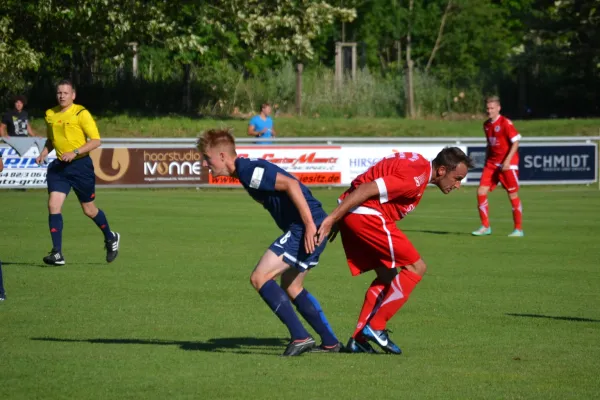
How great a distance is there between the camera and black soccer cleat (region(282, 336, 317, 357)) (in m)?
7.63

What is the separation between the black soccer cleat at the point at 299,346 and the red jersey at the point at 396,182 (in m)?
0.97

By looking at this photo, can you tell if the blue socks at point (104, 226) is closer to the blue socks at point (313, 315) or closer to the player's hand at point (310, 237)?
the blue socks at point (313, 315)

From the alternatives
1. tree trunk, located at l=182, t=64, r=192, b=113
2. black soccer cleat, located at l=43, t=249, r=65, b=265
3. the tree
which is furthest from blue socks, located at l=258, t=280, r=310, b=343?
tree trunk, located at l=182, t=64, r=192, b=113

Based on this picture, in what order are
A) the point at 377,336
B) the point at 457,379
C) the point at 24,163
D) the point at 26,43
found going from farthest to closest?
1. the point at 26,43
2. the point at 24,163
3. the point at 377,336
4. the point at 457,379

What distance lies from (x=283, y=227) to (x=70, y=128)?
589 cm

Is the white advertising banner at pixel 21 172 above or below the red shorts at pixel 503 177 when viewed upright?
below

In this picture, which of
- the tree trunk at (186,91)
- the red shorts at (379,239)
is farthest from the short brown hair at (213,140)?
the tree trunk at (186,91)

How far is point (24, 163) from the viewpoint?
2508 cm

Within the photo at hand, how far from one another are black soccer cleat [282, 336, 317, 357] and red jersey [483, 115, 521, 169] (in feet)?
32.8

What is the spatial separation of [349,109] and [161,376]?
36248mm

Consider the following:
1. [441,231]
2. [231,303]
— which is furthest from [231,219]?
[231,303]

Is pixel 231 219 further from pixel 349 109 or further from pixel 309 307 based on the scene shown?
pixel 349 109

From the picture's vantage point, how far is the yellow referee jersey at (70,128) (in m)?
12.9

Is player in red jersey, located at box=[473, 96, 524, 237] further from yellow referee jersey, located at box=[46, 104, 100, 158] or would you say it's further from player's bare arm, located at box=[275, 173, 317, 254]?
player's bare arm, located at box=[275, 173, 317, 254]
